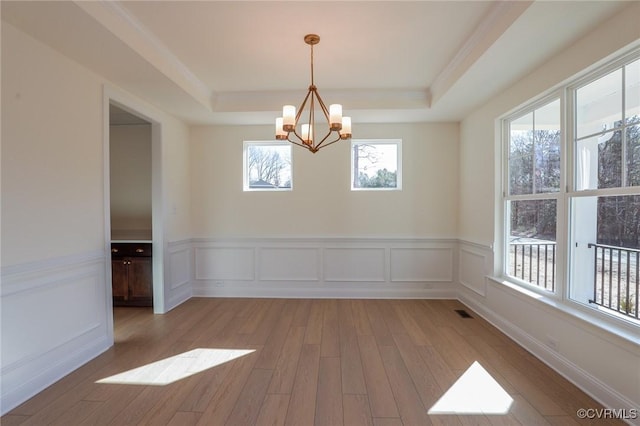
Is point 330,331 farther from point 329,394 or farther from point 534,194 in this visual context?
point 534,194

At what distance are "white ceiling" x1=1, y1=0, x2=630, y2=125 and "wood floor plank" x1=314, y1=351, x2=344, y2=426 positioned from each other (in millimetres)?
2839

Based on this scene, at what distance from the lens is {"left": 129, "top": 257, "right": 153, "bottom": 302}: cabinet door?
4055mm

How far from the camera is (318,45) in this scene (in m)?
2.78

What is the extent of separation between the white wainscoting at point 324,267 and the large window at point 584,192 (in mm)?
1433

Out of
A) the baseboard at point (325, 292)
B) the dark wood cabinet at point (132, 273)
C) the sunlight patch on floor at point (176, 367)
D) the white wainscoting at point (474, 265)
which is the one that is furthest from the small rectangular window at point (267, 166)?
the white wainscoting at point (474, 265)

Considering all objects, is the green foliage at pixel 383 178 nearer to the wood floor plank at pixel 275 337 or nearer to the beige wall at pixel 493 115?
the beige wall at pixel 493 115

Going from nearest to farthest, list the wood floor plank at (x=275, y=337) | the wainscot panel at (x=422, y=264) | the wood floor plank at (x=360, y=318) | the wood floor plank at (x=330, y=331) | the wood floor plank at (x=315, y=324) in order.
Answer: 1. the wood floor plank at (x=275, y=337)
2. the wood floor plank at (x=330, y=331)
3. the wood floor plank at (x=315, y=324)
4. the wood floor plank at (x=360, y=318)
5. the wainscot panel at (x=422, y=264)

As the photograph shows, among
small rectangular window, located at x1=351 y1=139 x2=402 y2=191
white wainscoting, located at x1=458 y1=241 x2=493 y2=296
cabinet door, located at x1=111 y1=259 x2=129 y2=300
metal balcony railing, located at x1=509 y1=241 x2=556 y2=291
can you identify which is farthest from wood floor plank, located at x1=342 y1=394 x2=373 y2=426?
cabinet door, located at x1=111 y1=259 x2=129 y2=300

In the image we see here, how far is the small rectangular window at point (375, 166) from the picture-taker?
4629 millimetres

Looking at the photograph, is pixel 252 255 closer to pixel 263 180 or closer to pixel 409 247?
pixel 263 180

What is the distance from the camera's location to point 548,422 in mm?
1898

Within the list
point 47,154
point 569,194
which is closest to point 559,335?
point 569,194

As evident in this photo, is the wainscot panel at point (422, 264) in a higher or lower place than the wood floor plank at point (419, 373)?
higher

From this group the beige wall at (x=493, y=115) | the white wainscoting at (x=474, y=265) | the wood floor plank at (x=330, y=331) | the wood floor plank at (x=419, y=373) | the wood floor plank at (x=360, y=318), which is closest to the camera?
the beige wall at (x=493, y=115)
